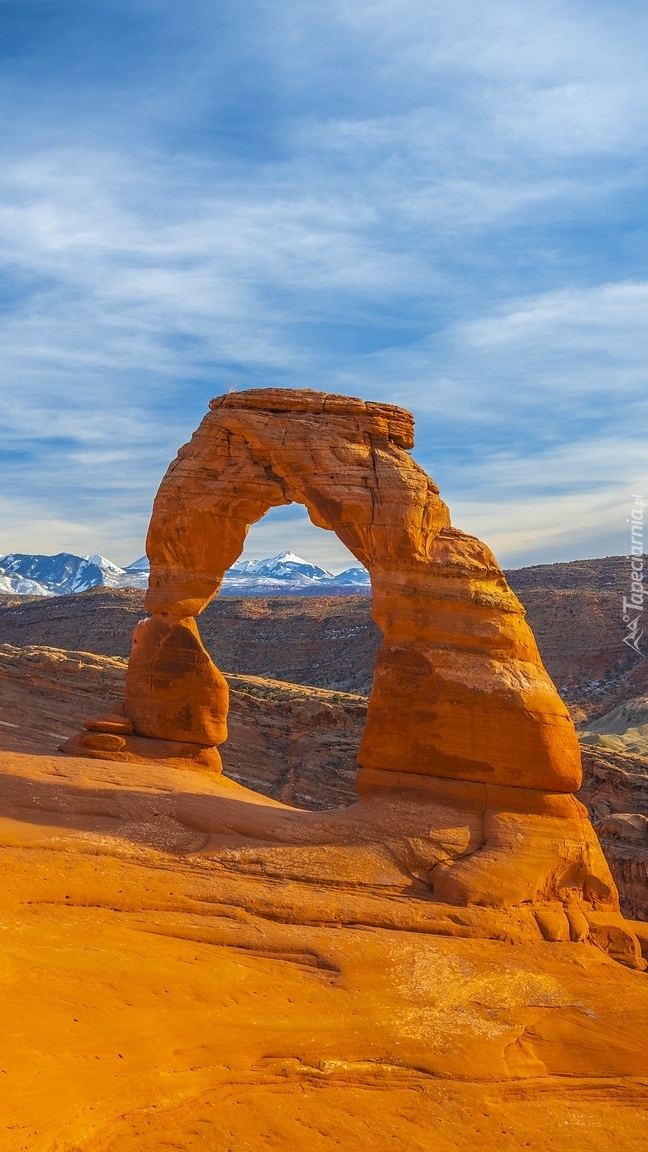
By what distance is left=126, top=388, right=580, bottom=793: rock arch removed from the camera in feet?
50.6

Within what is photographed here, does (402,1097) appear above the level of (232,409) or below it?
below

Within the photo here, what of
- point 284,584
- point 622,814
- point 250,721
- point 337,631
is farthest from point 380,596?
point 284,584

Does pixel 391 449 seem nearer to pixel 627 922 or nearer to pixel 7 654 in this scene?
pixel 627 922

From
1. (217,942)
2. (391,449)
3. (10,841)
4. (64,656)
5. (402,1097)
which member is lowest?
(402,1097)

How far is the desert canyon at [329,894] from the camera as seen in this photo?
9023mm

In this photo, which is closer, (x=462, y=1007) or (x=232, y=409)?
(x=462, y=1007)

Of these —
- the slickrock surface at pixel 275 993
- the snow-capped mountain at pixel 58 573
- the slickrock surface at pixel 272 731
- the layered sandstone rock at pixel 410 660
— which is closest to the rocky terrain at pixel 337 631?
the slickrock surface at pixel 272 731

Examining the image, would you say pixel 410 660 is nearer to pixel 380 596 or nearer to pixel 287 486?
pixel 380 596

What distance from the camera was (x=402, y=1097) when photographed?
Result: 9438 mm

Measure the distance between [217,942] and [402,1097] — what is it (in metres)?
2.96

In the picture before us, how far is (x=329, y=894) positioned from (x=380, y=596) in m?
4.98

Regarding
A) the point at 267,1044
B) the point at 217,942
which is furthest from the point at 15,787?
the point at 267,1044

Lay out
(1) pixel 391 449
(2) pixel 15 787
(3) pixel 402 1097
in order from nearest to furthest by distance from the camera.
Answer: (3) pixel 402 1097, (2) pixel 15 787, (1) pixel 391 449

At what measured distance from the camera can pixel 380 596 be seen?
16.1 m
